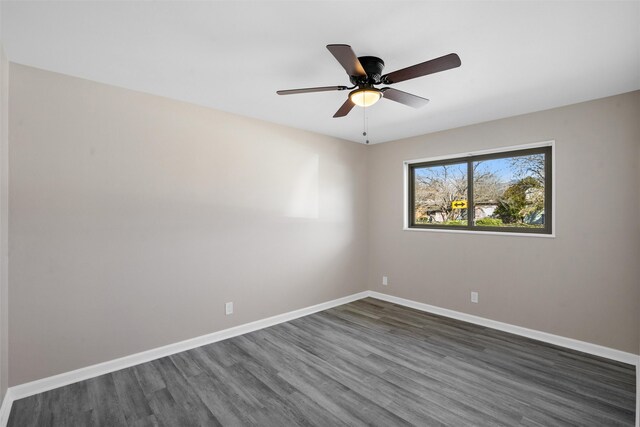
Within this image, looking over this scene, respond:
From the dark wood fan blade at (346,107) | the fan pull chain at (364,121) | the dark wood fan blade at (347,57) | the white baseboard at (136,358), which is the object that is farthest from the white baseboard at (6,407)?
the fan pull chain at (364,121)

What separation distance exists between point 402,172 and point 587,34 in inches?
107

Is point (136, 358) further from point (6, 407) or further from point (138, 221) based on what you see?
point (138, 221)

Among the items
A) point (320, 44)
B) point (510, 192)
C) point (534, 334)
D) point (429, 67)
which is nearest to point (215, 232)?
point (320, 44)

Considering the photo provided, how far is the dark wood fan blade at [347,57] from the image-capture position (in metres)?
1.64

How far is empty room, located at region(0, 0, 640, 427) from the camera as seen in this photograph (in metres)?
1.98

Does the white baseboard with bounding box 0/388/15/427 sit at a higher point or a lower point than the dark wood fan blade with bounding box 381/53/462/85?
lower

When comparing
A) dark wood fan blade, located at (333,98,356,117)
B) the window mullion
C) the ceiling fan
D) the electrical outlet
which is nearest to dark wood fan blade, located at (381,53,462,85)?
the ceiling fan

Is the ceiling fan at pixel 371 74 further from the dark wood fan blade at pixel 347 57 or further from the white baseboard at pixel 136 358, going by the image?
the white baseboard at pixel 136 358

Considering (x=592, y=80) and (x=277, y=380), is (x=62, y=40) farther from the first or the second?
(x=592, y=80)

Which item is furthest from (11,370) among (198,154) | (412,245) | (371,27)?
(412,245)

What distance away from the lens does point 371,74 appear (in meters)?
2.20

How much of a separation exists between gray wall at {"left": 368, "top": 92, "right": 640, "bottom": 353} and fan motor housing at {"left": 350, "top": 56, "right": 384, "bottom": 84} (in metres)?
2.17

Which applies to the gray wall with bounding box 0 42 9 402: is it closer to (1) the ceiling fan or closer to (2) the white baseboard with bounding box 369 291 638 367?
(1) the ceiling fan

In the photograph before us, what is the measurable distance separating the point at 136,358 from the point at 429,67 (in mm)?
3312
